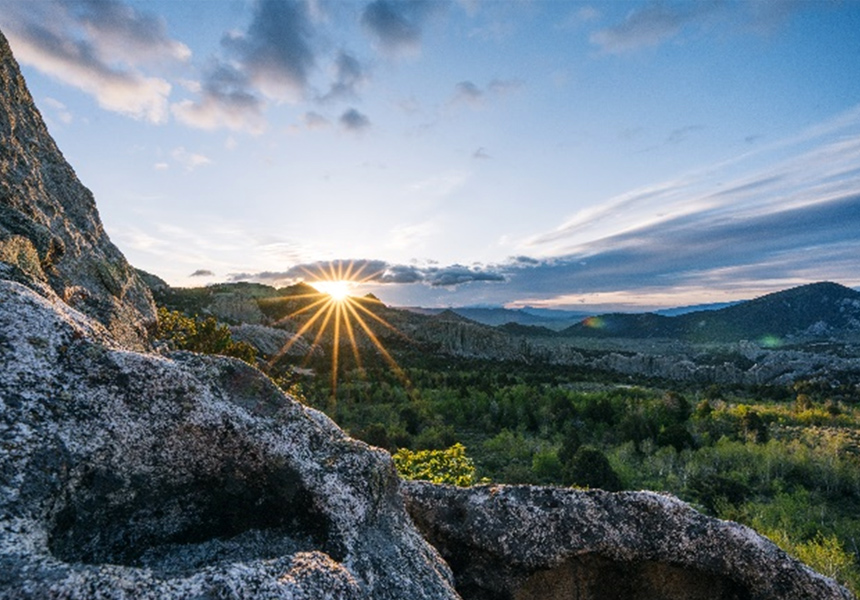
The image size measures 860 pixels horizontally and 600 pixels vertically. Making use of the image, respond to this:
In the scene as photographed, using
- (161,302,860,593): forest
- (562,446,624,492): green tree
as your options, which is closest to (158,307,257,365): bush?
(161,302,860,593): forest

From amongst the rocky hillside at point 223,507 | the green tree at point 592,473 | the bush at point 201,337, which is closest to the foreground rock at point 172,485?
the rocky hillside at point 223,507

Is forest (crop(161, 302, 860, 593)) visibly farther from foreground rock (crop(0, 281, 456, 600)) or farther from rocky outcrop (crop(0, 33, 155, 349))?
foreground rock (crop(0, 281, 456, 600))

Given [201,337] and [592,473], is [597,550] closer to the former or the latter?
[201,337]

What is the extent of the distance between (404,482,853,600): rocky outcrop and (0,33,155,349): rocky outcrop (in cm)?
506

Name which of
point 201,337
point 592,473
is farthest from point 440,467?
point 592,473

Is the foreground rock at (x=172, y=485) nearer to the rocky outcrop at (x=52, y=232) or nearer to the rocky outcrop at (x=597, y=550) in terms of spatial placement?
the rocky outcrop at (x=52, y=232)

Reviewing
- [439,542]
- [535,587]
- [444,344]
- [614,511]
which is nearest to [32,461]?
[439,542]

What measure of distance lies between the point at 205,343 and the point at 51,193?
1344 cm

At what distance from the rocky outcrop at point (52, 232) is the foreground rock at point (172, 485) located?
1569mm

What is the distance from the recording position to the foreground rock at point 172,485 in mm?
2820

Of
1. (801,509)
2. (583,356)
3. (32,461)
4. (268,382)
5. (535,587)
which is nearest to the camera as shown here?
(32,461)

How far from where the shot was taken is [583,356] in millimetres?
146000

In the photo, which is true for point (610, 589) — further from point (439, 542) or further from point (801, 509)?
point (801, 509)

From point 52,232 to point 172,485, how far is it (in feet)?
15.5
